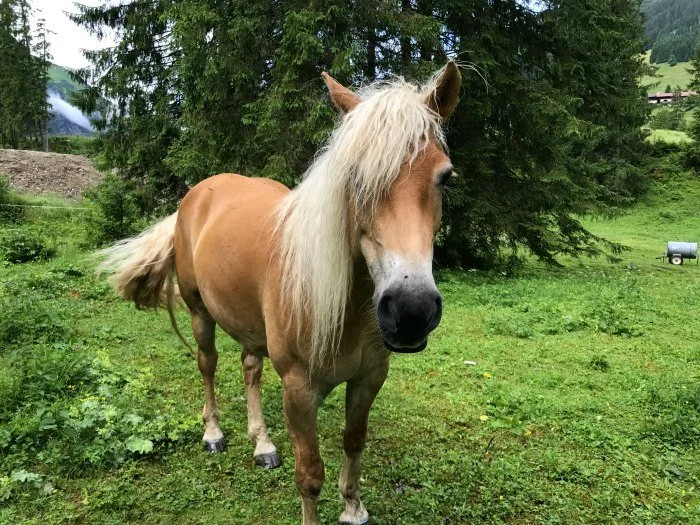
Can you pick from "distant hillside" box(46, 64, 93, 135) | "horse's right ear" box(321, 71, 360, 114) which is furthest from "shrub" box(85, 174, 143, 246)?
"horse's right ear" box(321, 71, 360, 114)

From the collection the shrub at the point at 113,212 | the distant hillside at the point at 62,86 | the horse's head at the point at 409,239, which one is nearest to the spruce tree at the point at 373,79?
the shrub at the point at 113,212

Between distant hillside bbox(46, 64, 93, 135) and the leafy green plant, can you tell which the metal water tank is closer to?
the leafy green plant

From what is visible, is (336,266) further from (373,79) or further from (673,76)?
(673,76)

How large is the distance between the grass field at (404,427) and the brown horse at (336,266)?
1.21 feet

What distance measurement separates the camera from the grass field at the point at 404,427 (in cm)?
271

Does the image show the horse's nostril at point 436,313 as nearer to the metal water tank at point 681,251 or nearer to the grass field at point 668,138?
the metal water tank at point 681,251

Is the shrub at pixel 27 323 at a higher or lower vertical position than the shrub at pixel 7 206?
lower

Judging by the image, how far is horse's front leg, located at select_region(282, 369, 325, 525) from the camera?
7.18 ft

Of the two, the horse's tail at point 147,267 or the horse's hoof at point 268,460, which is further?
the horse's tail at point 147,267

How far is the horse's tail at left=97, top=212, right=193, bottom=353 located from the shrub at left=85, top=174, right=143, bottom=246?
6588 millimetres

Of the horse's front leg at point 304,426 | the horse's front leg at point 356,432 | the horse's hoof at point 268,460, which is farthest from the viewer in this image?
the horse's hoof at point 268,460

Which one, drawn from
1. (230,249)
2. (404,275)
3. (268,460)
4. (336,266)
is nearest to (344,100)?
(336,266)

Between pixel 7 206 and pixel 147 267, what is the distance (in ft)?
38.4

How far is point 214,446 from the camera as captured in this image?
3266 mm
